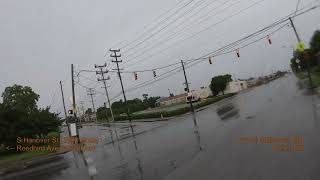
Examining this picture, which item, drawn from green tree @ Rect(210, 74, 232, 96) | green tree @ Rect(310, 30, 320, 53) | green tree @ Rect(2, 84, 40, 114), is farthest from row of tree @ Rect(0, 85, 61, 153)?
green tree @ Rect(210, 74, 232, 96)

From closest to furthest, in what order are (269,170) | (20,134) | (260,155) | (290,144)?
Answer: 1. (269,170)
2. (260,155)
3. (290,144)
4. (20,134)

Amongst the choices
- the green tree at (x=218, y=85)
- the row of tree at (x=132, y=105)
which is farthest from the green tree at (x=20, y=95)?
the green tree at (x=218, y=85)

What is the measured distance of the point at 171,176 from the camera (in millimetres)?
11367

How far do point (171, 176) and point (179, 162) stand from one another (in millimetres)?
2213

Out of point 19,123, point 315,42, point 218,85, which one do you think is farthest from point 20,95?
point 315,42

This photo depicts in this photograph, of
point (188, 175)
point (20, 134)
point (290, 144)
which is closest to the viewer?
point (188, 175)

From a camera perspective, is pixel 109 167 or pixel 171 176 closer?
pixel 171 176

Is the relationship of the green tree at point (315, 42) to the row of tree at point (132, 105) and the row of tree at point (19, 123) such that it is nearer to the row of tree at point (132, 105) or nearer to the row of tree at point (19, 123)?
the row of tree at point (132, 105)

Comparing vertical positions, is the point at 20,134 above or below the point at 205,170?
above

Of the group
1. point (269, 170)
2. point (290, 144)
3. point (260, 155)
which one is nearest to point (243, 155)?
point (260, 155)

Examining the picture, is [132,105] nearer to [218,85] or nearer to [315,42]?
[218,85]

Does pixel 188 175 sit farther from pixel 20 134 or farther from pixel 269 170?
pixel 20 134

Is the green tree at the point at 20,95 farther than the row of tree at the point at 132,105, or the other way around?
the row of tree at the point at 132,105

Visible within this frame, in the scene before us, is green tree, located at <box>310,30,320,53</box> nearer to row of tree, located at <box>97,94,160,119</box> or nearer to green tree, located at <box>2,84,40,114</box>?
row of tree, located at <box>97,94,160,119</box>
